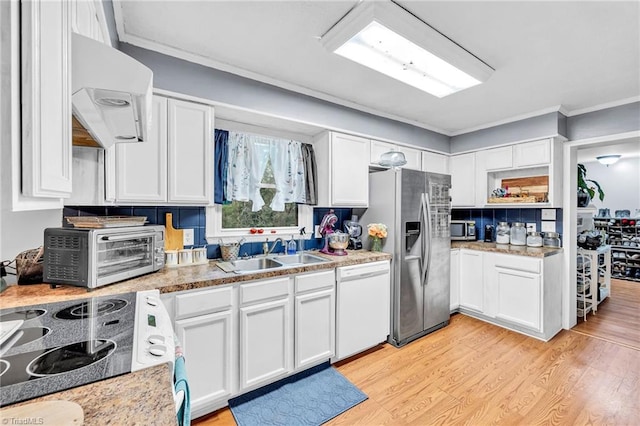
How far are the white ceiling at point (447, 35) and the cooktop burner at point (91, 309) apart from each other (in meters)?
1.62

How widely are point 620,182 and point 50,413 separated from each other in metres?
9.18

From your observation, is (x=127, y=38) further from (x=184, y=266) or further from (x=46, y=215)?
(x=184, y=266)

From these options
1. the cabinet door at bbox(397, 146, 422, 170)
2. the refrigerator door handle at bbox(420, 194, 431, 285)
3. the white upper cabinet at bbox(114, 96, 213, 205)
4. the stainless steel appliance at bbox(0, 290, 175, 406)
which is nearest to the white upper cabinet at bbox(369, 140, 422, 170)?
the cabinet door at bbox(397, 146, 422, 170)

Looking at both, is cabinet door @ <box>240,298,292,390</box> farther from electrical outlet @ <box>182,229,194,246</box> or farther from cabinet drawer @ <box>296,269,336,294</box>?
electrical outlet @ <box>182,229,194,246</box>

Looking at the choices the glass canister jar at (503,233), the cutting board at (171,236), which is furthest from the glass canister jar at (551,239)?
the cutting board at (171,236)

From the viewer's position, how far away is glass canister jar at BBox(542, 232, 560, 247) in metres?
3.17

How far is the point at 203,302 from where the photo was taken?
5.71ft

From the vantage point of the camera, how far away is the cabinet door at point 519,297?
2869mm

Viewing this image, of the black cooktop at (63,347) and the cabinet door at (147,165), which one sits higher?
the cabinet door at (147,165)

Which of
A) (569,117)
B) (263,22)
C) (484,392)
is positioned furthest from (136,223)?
(569,117)

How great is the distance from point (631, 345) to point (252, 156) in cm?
417

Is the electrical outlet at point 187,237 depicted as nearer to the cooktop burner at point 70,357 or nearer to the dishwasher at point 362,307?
the dishwasher at point 362,307

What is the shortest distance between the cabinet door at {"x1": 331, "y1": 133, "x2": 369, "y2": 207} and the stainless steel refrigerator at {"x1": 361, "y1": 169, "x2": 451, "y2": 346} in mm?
144

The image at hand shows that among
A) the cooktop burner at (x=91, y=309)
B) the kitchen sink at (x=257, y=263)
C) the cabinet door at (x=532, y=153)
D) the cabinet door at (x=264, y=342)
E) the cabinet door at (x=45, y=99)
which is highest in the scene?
the cabinet door at (x=532, y=153)
